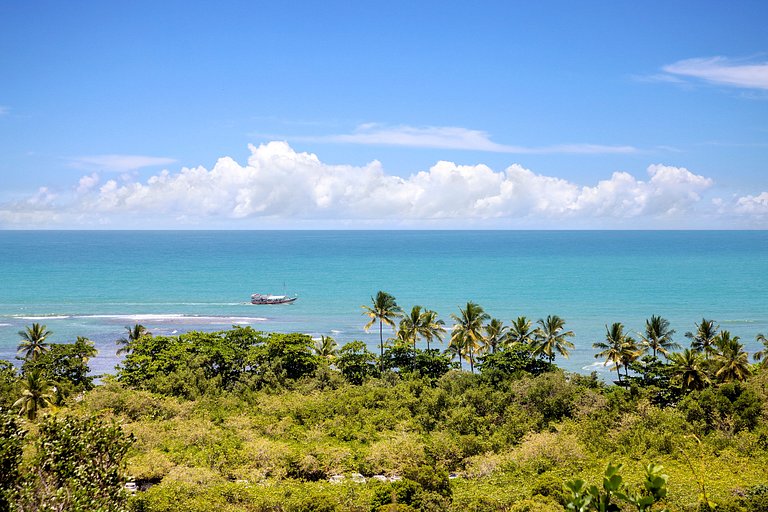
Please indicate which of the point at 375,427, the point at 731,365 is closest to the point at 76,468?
the point at 375,427

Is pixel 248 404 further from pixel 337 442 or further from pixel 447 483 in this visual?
pixel 447 483

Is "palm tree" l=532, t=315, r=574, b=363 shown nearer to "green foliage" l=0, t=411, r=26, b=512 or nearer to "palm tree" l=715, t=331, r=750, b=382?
"palm tree" l=715, t=331, r=750, b=382

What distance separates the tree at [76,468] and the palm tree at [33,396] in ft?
80.5

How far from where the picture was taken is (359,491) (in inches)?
1200

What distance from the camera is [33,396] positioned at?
43.3m

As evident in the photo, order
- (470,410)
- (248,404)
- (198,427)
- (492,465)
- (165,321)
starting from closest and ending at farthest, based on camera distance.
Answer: (492,465)
(198,427)
(470,410)
(248,404)
(165,321)

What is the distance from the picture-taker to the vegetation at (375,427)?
27156mm

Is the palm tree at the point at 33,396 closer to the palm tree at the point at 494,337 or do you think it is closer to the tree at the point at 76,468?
the tree at the point at 76,468

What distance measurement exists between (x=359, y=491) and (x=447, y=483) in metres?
4.61

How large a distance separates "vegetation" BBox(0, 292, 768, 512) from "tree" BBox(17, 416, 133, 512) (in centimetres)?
6

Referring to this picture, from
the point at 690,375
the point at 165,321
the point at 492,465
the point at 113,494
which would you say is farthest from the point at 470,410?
the point at 165,321

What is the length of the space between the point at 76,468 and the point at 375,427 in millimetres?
25073

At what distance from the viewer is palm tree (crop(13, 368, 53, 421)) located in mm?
42938

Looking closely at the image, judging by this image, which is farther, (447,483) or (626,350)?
(626,350)
